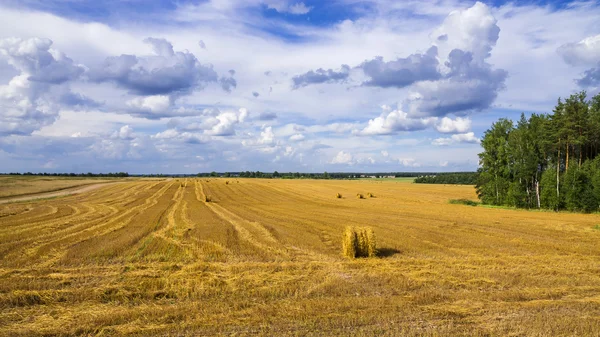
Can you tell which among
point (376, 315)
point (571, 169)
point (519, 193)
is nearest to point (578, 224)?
point (571, 169)

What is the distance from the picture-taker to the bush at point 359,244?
14.3 meters

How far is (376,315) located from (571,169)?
37.7m

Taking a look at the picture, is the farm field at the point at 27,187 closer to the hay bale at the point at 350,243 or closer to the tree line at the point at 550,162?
the hay bale at the point at 350,243

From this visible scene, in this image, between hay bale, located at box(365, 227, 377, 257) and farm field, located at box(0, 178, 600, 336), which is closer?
farm field, located at box(0, 178, 600, 336)

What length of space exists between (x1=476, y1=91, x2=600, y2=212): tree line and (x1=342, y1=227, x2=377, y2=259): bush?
3090 cm

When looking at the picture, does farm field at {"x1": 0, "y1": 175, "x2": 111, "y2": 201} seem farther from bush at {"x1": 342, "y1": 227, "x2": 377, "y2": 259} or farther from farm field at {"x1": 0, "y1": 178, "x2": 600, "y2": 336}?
bush at {"x1": 342, "y1": 227, "x2": 377, "y2": 259}

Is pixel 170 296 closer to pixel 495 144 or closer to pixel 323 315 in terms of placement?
pixel 323 315

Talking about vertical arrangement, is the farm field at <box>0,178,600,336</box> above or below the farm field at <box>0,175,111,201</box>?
below

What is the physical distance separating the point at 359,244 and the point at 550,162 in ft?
126

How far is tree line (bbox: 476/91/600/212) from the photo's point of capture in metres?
37.0

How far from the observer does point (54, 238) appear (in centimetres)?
1777

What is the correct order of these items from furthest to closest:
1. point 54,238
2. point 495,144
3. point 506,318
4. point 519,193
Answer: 1. point 495,144
2. point 519,193
3. point 54,238
4. point 506,318

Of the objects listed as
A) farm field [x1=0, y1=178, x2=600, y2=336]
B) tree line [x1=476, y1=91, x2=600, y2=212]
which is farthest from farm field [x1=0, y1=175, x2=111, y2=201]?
tree line [x1=476, y1=91, x2=600, y2=212]

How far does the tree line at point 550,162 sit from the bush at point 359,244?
1217 inches
